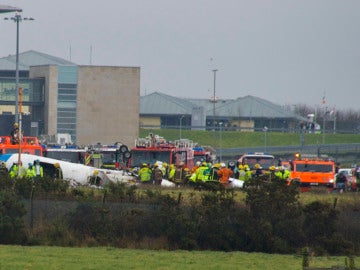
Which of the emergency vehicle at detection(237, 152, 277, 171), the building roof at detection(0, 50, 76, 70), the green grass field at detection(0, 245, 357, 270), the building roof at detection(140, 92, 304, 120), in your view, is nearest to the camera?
the green grass field at detection(0, 245, 357, 270)

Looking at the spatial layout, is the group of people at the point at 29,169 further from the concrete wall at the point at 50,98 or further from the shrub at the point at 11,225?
the concrete wall at the point at 50,98

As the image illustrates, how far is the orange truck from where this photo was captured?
59.3 m

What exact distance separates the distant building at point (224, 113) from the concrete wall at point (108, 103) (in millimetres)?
53023

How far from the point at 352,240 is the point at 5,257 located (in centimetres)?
1030

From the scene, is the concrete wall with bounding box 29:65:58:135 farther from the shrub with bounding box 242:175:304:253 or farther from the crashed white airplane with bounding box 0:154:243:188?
the shrub with bounding box 242:175:304:253

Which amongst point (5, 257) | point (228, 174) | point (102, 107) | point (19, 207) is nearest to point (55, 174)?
point (228, 174)

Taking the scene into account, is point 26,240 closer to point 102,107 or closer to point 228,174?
point 228,174

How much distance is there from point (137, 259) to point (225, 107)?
152749 mm

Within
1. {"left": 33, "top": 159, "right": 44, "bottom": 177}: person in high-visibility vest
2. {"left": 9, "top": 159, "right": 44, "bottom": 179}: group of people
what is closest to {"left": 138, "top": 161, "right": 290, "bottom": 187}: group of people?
{"left": 33, "top": 159, "right": 44, "bottom": 177}: person in high-visibility vest

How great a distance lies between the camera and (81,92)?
114 m

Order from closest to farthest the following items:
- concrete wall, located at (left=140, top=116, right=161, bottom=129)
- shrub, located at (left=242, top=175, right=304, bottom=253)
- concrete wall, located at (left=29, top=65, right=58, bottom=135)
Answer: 1. shrub, located at (left=242, top=175, right=304, bottom=253)
2. concrete wall, located at (left=29, top=65, right=58, bottom=135)
3. concrete wall, located at (left=140, top=116, right=161, bottom=129)

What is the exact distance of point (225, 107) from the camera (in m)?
182

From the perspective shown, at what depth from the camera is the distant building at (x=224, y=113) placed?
172m

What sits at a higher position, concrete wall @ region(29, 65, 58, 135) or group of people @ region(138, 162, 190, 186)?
concrete wall @ region(29, 65, 58, 135)
